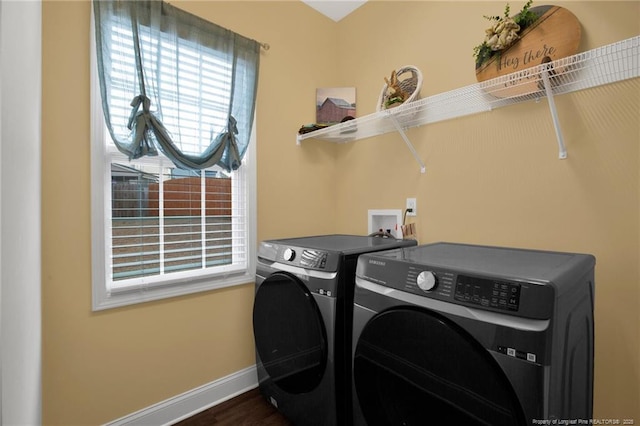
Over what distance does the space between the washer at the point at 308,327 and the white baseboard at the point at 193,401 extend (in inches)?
12.4

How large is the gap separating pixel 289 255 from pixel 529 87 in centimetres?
137

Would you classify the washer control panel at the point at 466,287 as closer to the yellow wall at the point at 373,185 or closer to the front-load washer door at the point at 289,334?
the front-load washer door at the point at 289,334

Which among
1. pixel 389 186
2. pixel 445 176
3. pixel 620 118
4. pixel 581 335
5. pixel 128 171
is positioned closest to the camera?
pixel 581 335

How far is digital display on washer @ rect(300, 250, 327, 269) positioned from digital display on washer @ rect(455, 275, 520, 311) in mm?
633

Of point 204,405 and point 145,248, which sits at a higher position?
point 145,248

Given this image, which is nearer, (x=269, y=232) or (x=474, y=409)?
(x=474, y=409)

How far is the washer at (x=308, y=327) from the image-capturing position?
51.9 inches

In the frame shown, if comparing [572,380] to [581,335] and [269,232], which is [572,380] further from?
[269,232]

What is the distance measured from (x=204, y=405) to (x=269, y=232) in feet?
3.66

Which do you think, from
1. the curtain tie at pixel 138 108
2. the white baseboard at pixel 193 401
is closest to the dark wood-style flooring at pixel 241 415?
the white baseboard at pixel 193 401

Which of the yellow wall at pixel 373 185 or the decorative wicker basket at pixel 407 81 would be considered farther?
the decorative wicker basket at pixel 407 81

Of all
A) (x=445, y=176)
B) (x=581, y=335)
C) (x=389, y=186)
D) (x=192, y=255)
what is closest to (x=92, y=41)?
(x=192, y=255)

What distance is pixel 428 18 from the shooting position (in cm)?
182

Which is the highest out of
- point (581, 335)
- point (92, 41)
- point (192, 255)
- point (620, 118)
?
point (92, 41)
